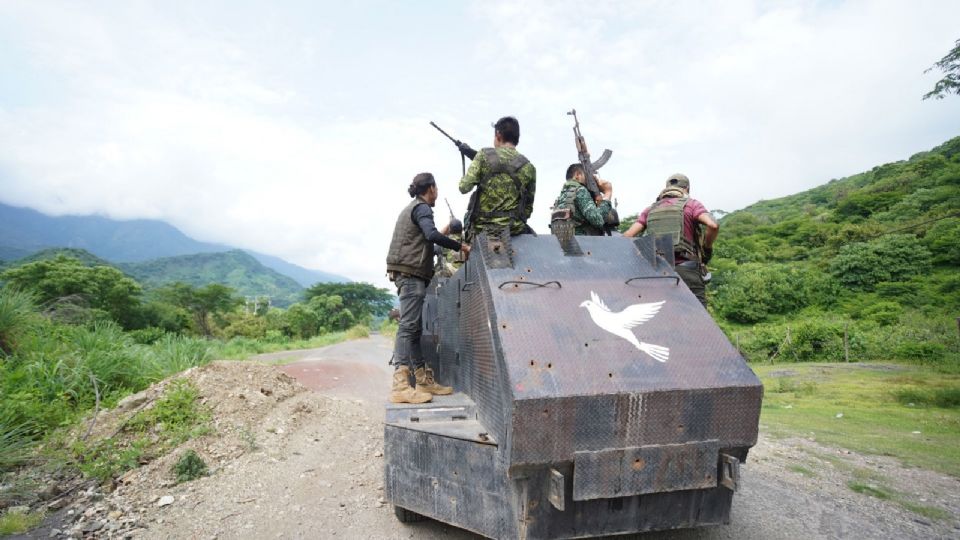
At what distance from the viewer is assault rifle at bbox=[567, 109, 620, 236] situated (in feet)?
15.0

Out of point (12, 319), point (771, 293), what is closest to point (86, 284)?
point (12, 319)

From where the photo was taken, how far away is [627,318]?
2.97 m

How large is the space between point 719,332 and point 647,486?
3.14ft

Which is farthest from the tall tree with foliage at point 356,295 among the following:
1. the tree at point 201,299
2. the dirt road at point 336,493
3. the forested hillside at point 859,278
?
the dirt road at point 336,493

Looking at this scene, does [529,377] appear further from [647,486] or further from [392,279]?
[392,279]

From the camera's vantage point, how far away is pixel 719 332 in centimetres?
296

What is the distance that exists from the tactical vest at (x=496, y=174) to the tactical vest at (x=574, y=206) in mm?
705

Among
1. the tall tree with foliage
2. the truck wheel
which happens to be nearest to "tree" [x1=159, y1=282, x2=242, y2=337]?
the tall tree with foliage

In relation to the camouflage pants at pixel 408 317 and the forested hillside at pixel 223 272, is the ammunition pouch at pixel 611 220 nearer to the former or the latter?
the camouflage pants at pixel 408 317

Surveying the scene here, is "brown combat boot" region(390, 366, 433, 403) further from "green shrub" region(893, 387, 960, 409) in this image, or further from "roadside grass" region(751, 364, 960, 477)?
"green shrub" region(893, 387, 960, 409)

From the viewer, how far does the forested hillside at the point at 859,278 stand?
59.6 feet

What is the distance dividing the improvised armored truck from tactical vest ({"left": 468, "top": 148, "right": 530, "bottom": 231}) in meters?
0.50

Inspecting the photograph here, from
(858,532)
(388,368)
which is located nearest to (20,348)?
(388,368)

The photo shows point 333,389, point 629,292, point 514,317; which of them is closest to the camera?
point 514,317
